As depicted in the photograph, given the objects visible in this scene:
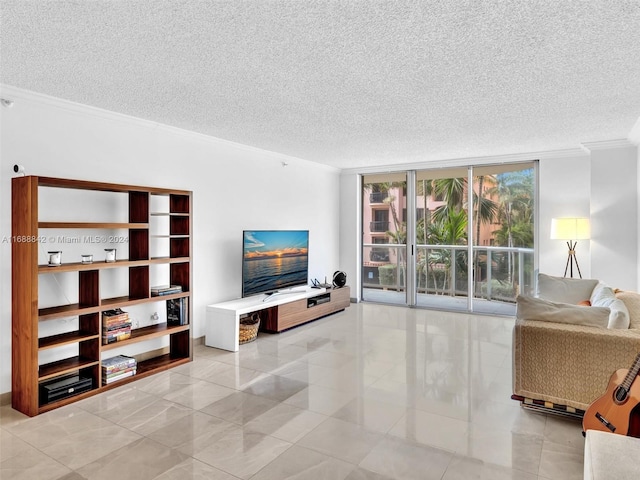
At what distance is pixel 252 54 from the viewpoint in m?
2.49

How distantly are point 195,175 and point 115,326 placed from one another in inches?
74.0

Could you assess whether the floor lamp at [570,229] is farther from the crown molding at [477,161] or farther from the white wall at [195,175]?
the white wall at [195,175]

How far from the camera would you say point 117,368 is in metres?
3.50

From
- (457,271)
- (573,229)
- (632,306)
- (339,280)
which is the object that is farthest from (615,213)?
(339,280)

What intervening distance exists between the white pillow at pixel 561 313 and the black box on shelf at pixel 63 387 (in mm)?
3487

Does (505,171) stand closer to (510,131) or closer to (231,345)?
(510,131)

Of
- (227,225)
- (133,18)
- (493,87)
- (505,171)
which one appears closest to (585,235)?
(505,171)

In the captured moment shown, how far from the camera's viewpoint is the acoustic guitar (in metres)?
2.16

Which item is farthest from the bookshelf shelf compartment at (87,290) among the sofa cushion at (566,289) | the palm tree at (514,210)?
the palm tree at (514,210)

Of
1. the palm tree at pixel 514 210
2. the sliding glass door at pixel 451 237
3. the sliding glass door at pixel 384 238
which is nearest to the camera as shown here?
the palm tree at pixel 514 210

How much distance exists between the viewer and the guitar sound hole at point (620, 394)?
223 cm

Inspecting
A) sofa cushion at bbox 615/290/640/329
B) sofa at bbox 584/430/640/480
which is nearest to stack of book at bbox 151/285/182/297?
sofa at bbox 584/430/640/480

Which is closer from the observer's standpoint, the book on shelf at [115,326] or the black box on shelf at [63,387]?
the black box on shelf at [63,387]

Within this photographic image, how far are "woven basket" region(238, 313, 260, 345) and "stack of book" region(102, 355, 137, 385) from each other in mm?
1293
